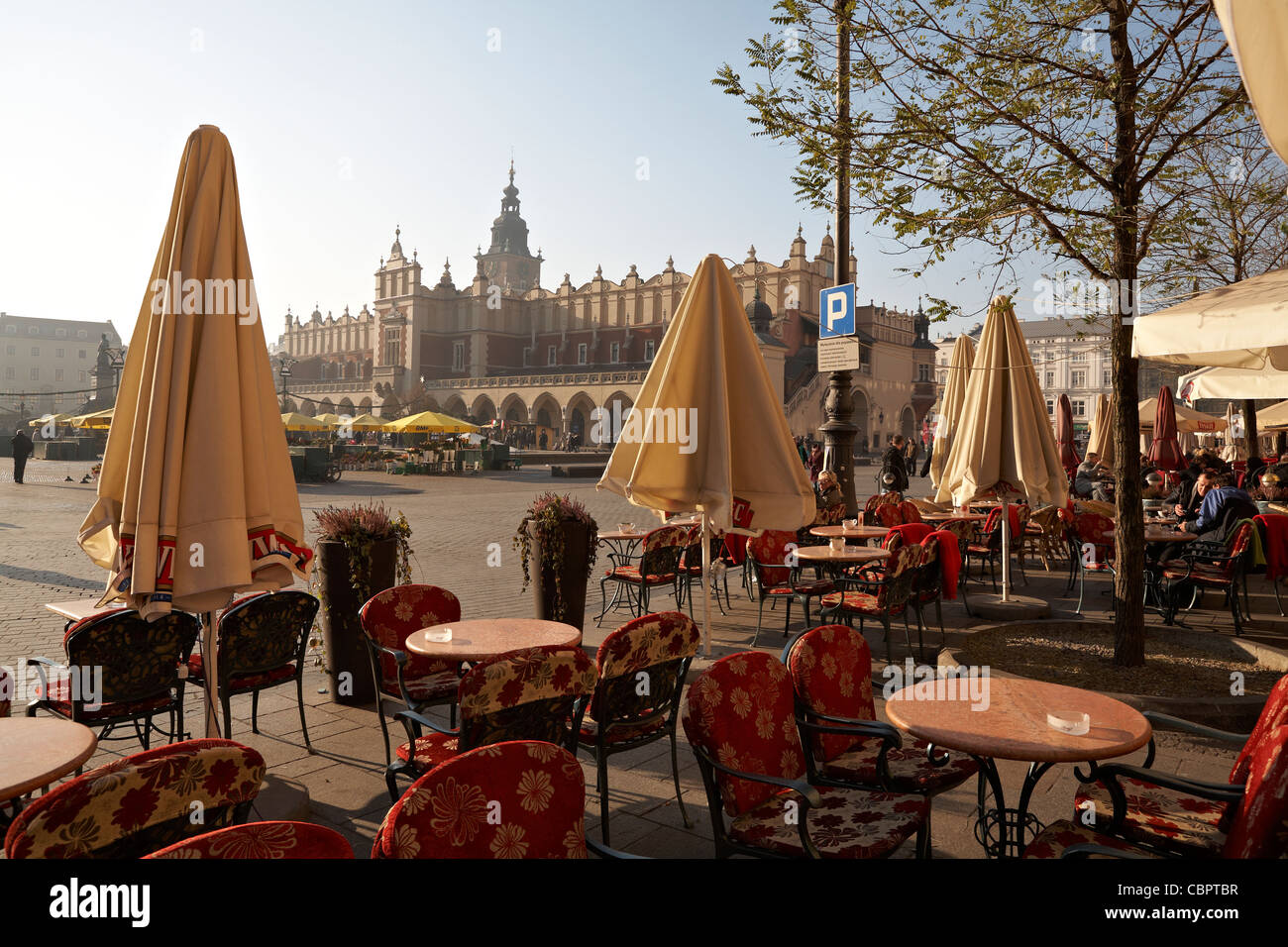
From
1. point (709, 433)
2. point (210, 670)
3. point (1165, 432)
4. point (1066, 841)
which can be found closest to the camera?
point (1066, 841)

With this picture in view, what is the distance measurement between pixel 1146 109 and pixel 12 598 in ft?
32.0

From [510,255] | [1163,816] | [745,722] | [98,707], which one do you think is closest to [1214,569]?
[1163,816]

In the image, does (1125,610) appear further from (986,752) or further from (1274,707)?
(986,752)

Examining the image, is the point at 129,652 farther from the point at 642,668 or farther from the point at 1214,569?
the point at 1214,569

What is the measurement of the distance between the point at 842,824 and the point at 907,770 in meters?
0.54

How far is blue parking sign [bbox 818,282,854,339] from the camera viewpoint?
7.74m

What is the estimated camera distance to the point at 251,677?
13.4ft

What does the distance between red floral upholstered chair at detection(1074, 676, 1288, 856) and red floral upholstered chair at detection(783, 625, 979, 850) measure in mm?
441

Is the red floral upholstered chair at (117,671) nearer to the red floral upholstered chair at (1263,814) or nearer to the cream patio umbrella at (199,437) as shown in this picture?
the cream patio umbrella at (199,437)
